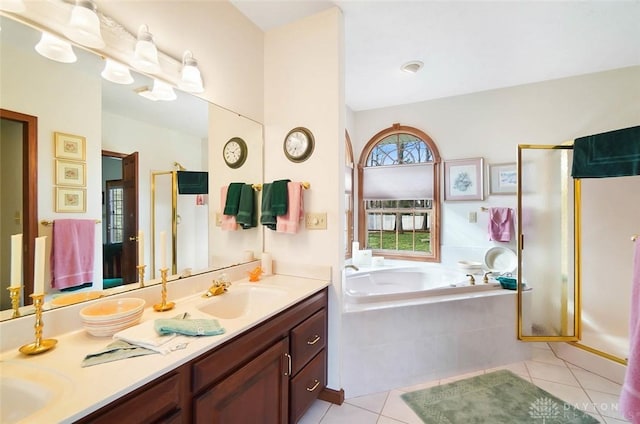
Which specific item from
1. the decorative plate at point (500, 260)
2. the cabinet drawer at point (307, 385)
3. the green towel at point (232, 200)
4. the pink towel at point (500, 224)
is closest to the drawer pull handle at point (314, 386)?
the cabinet drawer at point (307, 385)

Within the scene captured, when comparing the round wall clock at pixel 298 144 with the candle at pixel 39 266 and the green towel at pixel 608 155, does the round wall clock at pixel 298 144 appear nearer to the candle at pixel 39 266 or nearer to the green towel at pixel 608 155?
the candle at pixel 39 266

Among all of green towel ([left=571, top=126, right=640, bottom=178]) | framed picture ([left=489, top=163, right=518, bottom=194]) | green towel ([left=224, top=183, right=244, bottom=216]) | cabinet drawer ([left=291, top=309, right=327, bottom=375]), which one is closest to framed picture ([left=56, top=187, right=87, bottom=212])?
green towel ([left=224, top=183, right=244, bottom=216])

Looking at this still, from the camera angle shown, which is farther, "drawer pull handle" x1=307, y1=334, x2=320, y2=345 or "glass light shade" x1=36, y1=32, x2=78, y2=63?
"drawer pull handle" x1=307, y1=334, x2=320, y2=345

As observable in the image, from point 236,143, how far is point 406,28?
5.12 feet

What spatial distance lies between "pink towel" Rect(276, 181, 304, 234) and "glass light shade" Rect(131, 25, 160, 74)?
1.00m

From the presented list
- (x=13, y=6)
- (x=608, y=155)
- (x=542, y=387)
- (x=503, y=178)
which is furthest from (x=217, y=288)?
(x=503, y=178)

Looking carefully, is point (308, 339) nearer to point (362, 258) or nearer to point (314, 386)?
point (314, 386)

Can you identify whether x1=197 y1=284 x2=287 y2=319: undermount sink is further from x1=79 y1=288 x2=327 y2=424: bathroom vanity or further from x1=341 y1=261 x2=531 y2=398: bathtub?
x1=341 y1=261 x2=531 y2=398: bathtub

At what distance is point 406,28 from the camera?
2.01m

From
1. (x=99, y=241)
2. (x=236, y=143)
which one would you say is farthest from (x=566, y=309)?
(x=99, y=241)

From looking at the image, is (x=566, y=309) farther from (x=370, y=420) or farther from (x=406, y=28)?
(x=406, y=28)

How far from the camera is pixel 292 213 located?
184 cm

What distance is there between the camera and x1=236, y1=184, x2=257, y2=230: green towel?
1890 millimetres

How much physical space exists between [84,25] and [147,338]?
1247 millimetres
